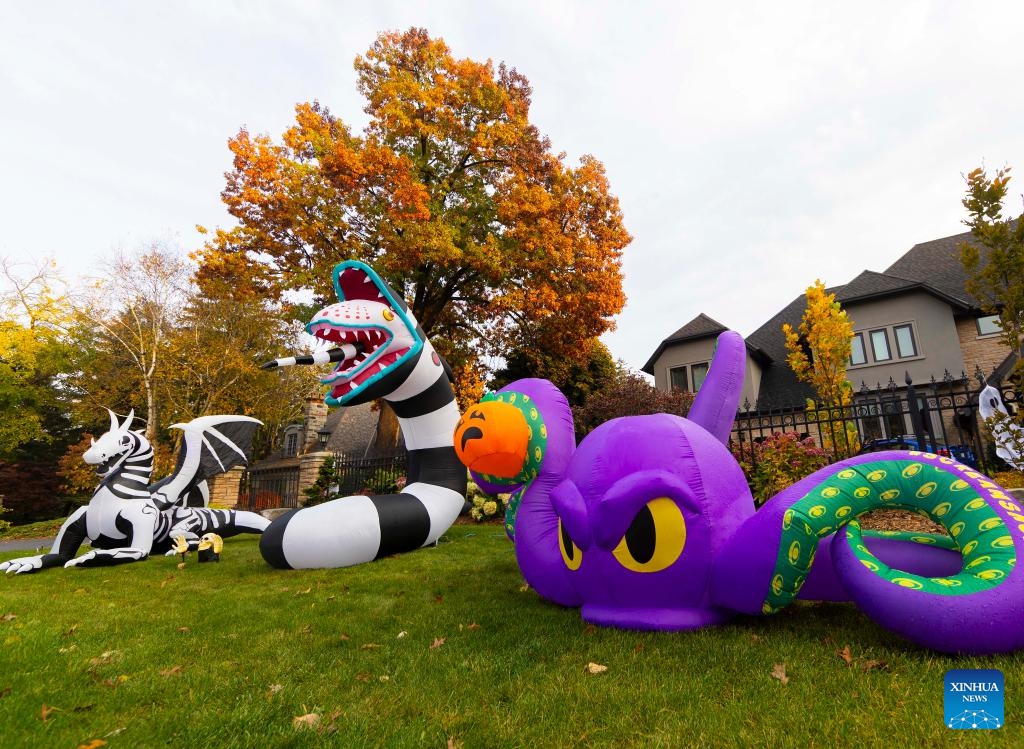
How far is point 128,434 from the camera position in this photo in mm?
8234

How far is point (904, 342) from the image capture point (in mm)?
19797

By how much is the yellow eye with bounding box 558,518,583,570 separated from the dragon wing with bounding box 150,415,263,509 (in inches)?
285

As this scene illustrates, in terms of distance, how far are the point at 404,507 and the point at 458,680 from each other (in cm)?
443

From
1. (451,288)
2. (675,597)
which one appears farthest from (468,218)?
(675,597)

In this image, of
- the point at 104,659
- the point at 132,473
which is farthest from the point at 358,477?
the point at 104,659

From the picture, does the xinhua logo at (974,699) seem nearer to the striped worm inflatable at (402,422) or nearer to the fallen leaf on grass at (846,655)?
the fallen leaf on grass at (846,655)

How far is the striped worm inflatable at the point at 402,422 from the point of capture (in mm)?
6512

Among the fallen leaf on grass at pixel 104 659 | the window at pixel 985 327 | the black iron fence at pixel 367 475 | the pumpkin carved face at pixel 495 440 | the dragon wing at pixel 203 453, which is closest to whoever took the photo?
the fallen leaf on grass at pixel 104 659

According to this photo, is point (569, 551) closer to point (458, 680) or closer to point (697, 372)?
point (458, 680)

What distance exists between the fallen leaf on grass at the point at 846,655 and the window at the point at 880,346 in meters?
21.4

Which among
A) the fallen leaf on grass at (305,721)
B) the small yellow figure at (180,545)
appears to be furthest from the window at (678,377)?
the fallen leaf on grass at (305,721)

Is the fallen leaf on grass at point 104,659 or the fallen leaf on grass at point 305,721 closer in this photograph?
the fallen leaf on grass at point 305,721

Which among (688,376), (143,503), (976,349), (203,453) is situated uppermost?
(688,376)

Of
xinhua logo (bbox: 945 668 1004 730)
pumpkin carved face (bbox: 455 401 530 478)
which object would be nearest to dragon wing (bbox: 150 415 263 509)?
pumpkin carved face (bbox: 455 401 530 478)
